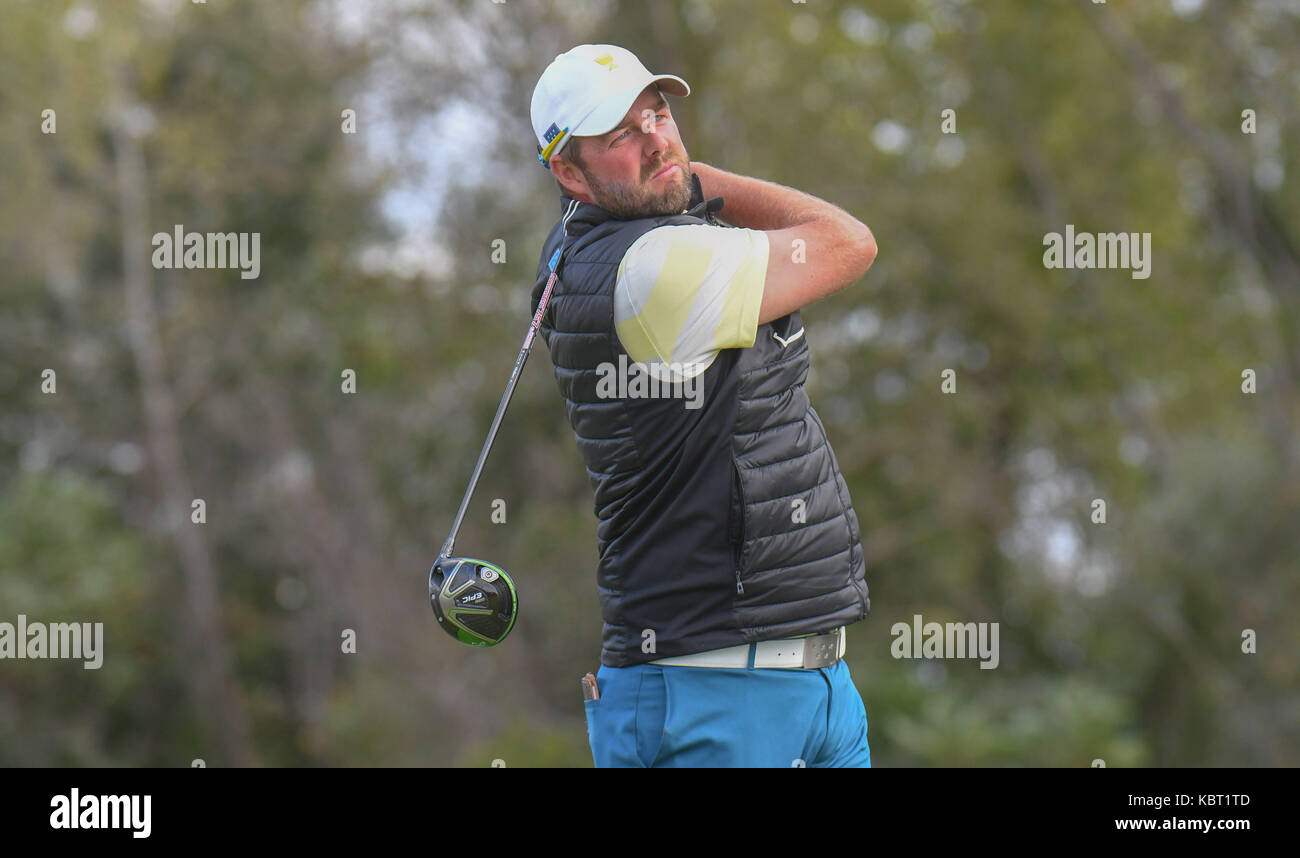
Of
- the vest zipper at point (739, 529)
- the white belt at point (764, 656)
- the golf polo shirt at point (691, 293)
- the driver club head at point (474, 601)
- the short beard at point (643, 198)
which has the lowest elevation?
the white belt at point (764, 656)

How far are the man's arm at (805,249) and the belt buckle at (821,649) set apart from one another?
2.43 ft

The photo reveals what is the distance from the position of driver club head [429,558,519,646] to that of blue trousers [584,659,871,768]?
31cm

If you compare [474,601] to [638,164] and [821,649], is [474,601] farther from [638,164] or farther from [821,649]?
[638,164]

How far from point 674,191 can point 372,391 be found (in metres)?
15.8

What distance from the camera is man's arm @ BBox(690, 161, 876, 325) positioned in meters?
3.15

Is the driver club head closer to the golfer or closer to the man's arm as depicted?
the golfer

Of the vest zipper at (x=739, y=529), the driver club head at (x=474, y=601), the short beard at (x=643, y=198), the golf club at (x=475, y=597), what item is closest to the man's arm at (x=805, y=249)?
the short beard at (x=643, y=198)

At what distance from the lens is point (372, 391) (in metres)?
18.7

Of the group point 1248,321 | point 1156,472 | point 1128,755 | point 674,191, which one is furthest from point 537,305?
point 1248,321

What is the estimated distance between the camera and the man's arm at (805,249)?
315cm

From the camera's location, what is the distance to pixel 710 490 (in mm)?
3170

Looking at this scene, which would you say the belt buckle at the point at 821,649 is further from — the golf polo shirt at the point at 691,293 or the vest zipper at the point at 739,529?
the golf polo shirt at the point at 691,293
